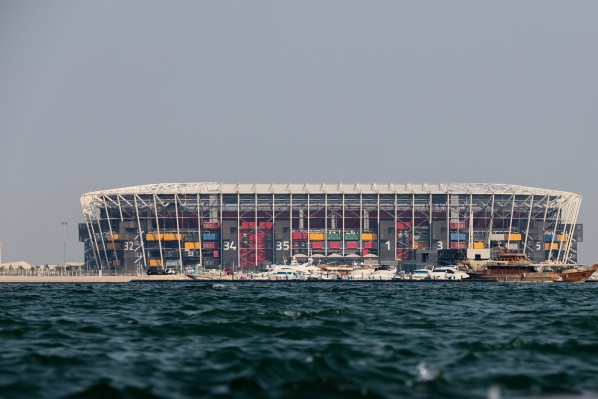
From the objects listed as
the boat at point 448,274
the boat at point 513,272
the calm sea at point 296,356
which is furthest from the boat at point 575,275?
the calm sea at point 296,356

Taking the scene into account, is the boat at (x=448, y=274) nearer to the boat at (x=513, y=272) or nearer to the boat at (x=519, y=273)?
the boat at (x=519, y=273)

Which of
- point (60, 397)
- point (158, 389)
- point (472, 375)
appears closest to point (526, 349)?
point (472, 375)

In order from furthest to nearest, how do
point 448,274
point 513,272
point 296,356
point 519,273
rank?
point 448,274, point 513,272, point 519,273, point 296,356

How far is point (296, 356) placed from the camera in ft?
112

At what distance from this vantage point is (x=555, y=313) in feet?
189

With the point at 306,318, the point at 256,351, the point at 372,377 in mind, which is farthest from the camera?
the point at 306,318

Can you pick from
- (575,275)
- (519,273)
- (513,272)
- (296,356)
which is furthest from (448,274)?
(296,356)

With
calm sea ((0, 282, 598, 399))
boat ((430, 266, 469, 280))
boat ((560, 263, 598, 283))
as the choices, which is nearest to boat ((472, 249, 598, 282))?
boat ((560, 263, 598, 283))

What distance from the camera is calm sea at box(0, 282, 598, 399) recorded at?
27578 mm

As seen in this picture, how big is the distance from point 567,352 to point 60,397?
1742 centimetres

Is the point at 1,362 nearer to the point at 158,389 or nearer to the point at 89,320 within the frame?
the point at 158,389

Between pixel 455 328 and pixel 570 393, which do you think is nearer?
pixel 570 393

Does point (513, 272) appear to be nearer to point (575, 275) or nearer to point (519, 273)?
point (519, 273)

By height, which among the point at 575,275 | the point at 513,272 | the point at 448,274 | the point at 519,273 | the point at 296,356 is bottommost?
the point at 448,274
